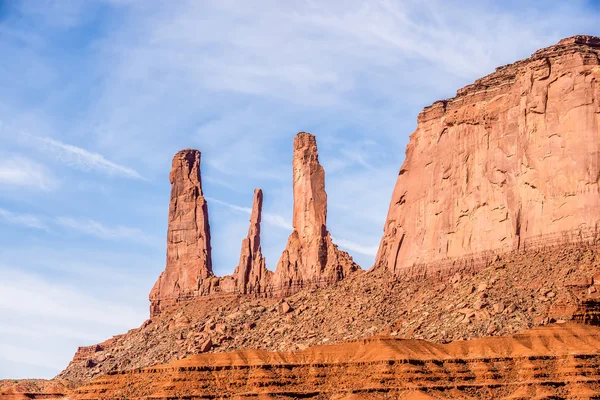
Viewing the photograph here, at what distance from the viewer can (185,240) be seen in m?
193

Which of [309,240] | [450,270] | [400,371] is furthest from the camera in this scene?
[309,240]

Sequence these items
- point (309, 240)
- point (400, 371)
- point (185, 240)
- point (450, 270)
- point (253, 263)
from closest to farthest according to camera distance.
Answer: point (400, 371) < point (450, 270) < point (309, 240) < point (253, 263) < point (185, 240)

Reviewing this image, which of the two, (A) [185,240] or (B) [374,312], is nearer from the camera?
(B) [374,312]

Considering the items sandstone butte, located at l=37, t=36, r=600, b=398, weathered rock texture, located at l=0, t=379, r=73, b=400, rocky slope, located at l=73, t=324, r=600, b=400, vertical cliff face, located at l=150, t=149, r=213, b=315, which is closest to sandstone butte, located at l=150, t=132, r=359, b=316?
vertical cliff face, located at l=150, t=149, r=213, b=315

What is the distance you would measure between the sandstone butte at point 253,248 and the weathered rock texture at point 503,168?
7.07 meters

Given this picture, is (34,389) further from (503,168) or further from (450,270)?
(503,168)

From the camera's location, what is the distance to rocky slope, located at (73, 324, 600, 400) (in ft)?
429

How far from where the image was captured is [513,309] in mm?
141375

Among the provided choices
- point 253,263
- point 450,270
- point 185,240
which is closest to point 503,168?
point 450,270

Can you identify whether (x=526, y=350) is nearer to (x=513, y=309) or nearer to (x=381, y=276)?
(x=513, y=309)

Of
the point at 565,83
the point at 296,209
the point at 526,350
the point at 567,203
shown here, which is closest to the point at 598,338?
the point at 526,350

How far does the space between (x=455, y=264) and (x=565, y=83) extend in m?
20.3

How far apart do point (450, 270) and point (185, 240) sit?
41550 millimetres

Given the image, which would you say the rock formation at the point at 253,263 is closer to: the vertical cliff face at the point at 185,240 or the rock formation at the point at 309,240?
the rock formation at the point at 309,240
